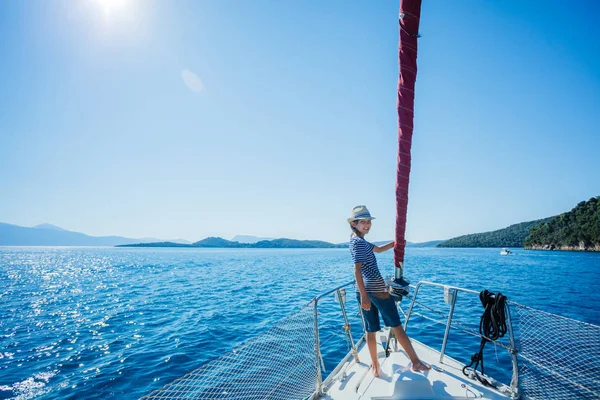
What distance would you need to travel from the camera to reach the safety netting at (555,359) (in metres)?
3.18

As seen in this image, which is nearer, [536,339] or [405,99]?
[405,99]

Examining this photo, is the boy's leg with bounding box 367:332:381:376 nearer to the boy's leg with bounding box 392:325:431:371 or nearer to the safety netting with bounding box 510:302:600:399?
the boy's leg with bounding box 392:325:431:371

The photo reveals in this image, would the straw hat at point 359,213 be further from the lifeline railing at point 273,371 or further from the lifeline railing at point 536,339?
the lifeline railing at point 536,339

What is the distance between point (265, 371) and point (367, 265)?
422cm

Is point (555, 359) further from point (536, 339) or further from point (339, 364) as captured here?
point (339, 364)

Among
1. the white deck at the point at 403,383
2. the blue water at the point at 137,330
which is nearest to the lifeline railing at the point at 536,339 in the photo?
the white deck at the point at 403,383

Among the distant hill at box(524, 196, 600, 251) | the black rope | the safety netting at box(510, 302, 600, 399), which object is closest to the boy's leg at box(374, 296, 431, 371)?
the black rope

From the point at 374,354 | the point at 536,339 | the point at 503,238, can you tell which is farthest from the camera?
the point at 503,238

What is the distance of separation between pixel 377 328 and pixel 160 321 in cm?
995

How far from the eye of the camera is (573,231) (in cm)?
7462

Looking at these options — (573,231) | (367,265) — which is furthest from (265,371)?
(573,231)

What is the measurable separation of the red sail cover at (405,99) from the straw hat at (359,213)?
392 mm

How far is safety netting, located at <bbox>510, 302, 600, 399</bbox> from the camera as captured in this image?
3.18 metres

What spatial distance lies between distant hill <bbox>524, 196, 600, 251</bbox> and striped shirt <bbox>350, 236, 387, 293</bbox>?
96.2 metres
